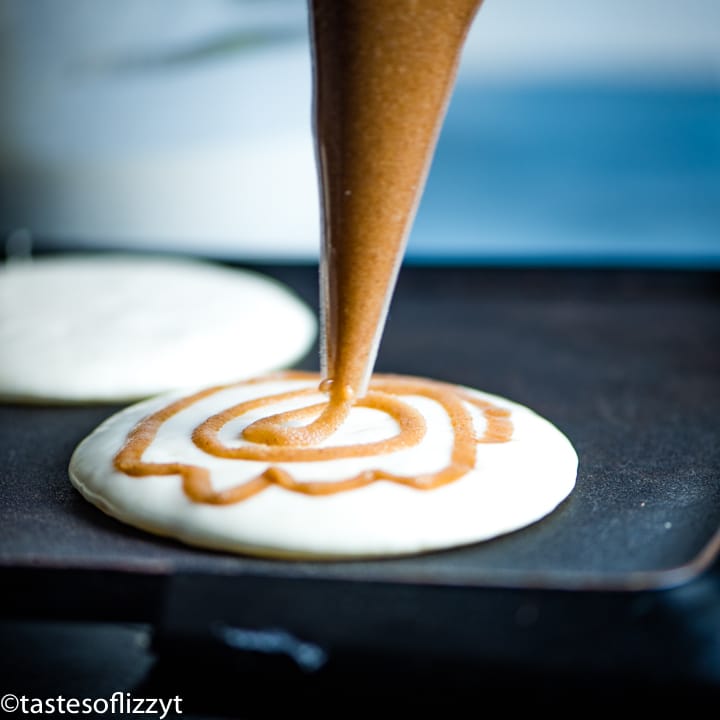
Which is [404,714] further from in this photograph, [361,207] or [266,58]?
[266,58]

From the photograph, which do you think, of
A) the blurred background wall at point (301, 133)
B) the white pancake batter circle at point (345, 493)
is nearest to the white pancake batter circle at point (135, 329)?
the white pancake batter circle at point (345, 493)

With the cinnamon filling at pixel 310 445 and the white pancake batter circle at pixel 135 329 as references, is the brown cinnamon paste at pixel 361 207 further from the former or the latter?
the white pancake batter circle at pixel 135 329

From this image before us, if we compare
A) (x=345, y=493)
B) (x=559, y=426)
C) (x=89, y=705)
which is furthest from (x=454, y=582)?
(x=559, y=426)

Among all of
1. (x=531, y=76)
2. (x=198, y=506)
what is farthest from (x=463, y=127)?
(x=198, y=506)

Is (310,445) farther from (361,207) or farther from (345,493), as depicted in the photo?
(361,207)

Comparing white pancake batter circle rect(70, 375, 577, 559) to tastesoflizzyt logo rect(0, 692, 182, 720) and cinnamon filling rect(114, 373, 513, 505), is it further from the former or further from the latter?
tastesoflizzyt logo rect(0, 692, 182, 720)
